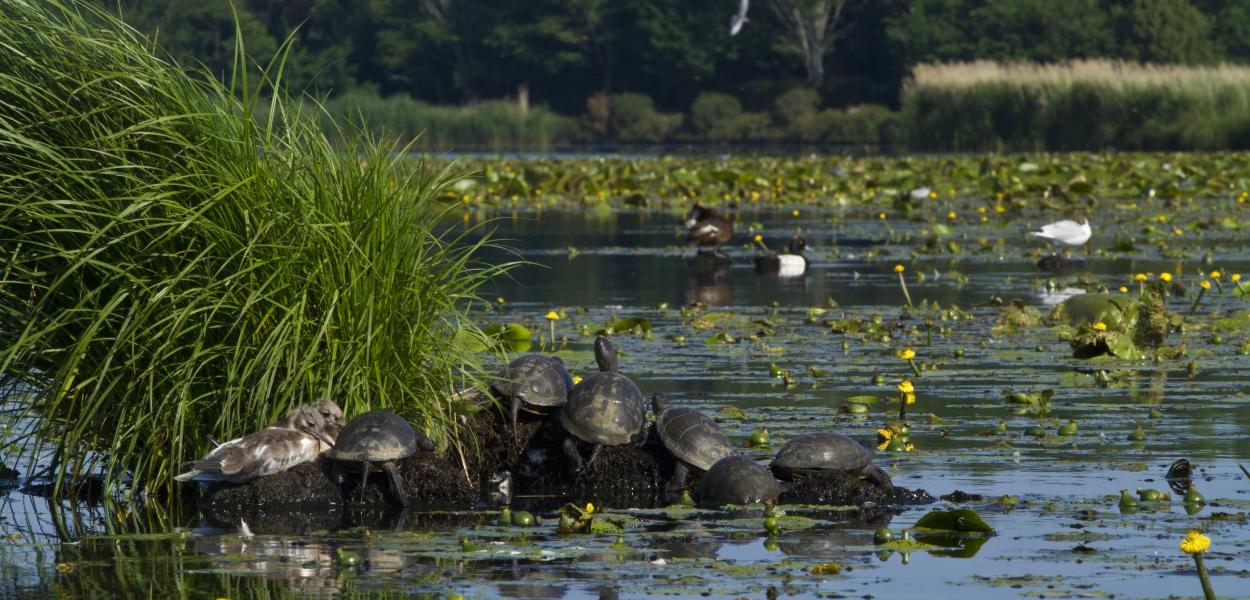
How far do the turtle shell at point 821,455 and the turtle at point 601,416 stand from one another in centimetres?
64

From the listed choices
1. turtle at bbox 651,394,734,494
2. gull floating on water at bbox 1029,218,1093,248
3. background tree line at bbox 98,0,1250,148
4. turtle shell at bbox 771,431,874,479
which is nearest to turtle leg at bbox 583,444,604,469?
turtle at bbox 651,394,734,494

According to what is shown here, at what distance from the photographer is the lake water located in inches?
228

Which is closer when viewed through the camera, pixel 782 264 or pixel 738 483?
pixel 738 483

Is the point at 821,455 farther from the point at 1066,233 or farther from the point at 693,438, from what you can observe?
the point at 1066,233

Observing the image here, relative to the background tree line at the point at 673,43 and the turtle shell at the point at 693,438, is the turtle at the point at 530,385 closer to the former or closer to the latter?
the turtle shell at the point at 693,438

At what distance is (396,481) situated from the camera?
7.20 meters

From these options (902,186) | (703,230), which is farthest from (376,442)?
(902,186)

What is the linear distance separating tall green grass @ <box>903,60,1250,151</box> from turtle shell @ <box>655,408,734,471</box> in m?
30.8

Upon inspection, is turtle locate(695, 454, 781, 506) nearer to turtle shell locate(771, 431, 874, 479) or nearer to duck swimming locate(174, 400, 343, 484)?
turtle shell locate(771, 431, 874, 479)

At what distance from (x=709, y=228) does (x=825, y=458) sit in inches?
439

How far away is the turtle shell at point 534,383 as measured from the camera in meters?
7.73

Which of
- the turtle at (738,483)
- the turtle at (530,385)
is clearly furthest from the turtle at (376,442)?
the turtle at (738,483)

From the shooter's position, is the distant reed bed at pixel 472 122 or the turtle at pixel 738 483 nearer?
the turtle at pixel 738 483

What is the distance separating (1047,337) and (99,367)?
20.9 feet
